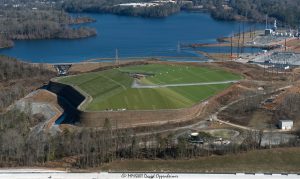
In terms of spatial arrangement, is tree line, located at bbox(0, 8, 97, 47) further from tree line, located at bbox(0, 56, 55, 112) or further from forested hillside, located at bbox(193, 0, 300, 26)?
forested hillside, located at bbox(193, 0, 300, 26)

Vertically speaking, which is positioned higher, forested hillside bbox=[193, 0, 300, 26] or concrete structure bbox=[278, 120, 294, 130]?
forested hillside bbox=[193, 0, 300, 26]

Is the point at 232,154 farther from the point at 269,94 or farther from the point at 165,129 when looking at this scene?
the point at 269,94

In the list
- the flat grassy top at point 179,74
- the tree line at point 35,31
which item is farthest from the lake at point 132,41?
the flat grassy top at point 179,74

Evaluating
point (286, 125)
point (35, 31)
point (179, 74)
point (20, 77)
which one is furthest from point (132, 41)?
point (286, 125)

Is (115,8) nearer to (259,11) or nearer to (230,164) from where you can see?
(259,11)

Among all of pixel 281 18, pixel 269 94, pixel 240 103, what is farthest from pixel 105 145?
pixel 281 18

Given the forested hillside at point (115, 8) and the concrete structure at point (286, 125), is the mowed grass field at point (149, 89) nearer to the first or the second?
the concrete structure at point (286, 125)

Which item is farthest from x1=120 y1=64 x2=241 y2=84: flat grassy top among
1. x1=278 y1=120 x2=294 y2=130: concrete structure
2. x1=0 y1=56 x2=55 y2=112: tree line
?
x1=278 y1=120 x2=294 y2=130: concrete structure
